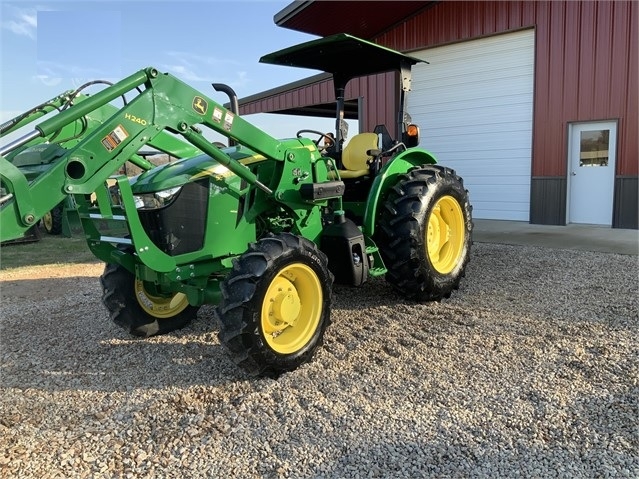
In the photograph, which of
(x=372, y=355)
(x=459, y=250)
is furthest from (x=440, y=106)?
(x=372, y=355)

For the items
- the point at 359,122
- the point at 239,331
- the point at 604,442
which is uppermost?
the point at 359,122

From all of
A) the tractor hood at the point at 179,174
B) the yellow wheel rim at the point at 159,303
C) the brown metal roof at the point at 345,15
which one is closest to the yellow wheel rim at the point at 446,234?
the tractor hood at the point at 179,174

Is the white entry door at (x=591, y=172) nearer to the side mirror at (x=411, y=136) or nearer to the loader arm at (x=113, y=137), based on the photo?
the side mirror at (x=411, y=136)

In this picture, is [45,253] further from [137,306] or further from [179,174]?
[179,174]

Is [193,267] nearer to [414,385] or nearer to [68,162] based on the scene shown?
[68,162]

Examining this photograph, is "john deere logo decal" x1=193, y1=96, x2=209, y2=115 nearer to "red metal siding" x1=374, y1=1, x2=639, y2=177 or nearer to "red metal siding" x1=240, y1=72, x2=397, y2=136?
"red metal siding" x1=374, y1=1, x2=639, y2=177

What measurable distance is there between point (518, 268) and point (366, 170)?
7.88ft

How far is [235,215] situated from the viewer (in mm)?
3568

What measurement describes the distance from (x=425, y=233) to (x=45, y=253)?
7196 mm

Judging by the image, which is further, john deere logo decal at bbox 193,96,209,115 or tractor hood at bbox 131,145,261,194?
tractor hood at bbox 131,145,261,194

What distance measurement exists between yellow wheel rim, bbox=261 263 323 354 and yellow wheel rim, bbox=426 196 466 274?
68.3 inches

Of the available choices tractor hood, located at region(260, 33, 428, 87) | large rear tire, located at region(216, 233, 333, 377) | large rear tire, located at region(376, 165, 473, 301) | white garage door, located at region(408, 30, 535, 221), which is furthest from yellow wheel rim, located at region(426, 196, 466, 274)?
white garage door, located at region(408, 30, 535, 221)

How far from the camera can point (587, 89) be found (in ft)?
29.6

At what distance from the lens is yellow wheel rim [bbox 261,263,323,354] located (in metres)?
3.24
